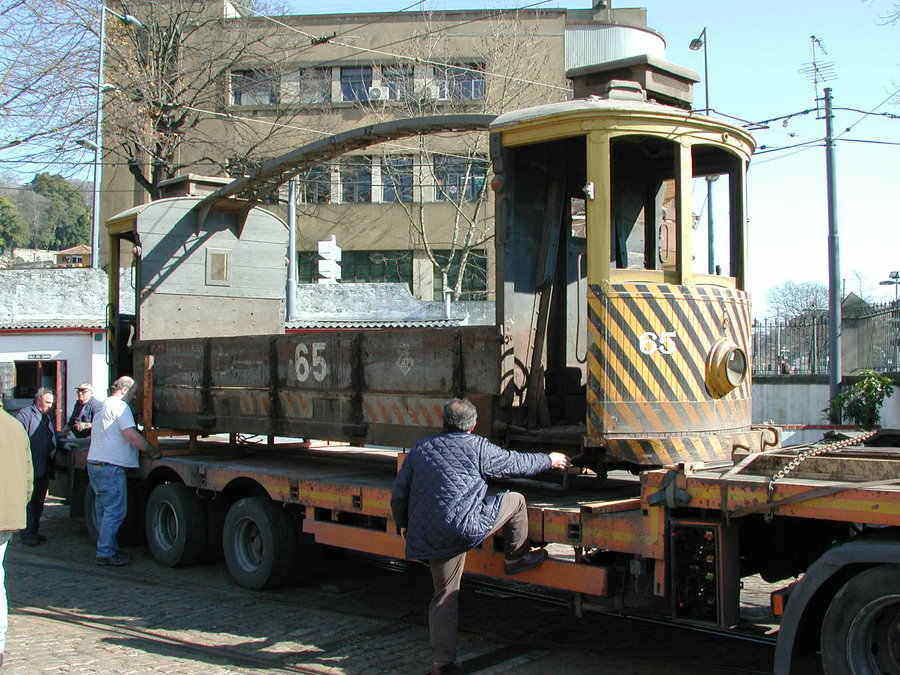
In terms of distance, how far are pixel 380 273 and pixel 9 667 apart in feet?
105

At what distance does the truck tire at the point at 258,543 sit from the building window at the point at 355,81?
2868cm

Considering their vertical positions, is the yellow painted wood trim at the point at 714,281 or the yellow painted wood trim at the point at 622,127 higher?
the yellow painted wood trim at the point at 622,127

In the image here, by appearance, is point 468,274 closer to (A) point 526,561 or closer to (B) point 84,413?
(B) point 84,413

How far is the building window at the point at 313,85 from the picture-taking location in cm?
3519

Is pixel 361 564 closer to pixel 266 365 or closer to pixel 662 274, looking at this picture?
pixel 266 365

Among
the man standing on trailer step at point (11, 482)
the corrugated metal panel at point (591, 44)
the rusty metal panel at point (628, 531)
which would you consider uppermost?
the corrugated metal panel at point (591, 44)

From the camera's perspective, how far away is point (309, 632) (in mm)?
6926

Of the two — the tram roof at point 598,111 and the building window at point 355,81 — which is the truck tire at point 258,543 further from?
the building window at point 355,81

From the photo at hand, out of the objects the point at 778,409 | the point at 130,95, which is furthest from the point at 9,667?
the point at 130,95

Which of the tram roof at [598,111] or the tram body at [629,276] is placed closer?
the tram body at [629,276]

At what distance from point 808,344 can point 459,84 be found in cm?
1745

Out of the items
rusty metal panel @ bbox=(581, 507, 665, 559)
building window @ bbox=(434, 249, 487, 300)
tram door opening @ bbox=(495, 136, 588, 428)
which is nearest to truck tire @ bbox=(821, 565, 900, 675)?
rusty metal panel @ bbox=(581, 507, 665, 559)

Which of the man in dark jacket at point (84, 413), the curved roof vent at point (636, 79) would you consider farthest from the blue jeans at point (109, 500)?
the curved roof vent at point (636, 79)

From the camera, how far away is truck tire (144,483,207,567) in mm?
9266
